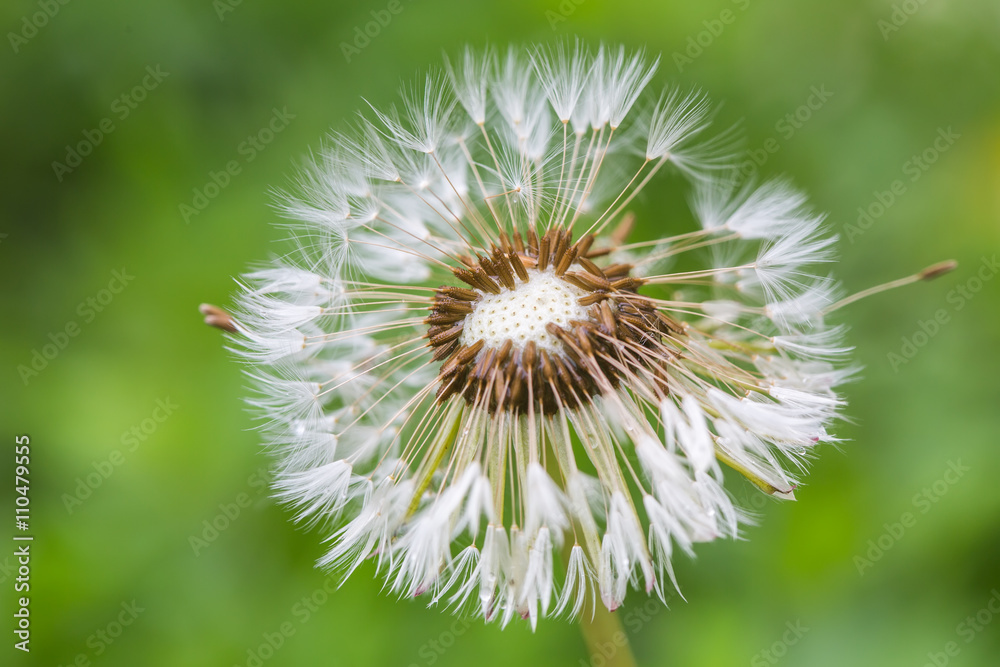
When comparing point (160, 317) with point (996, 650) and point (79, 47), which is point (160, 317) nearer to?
point (79, 47)

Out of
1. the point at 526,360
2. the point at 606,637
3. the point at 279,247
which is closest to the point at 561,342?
the point at 526,360

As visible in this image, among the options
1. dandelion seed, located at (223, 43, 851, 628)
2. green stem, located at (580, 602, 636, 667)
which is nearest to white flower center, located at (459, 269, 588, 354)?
dandelion seed, located at (223, 43, 851, 628)

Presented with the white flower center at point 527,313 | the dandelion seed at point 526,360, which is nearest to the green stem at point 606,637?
the dandelion seed at point 526,360

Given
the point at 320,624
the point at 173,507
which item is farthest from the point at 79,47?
the point at 320,624

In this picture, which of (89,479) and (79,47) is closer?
(89,479)

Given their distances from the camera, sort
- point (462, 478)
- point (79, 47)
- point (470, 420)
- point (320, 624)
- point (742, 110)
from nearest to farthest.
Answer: point (462, 478)
point (470, 420)
point (320, 624)
point (742, 110)
point (79, 47)
